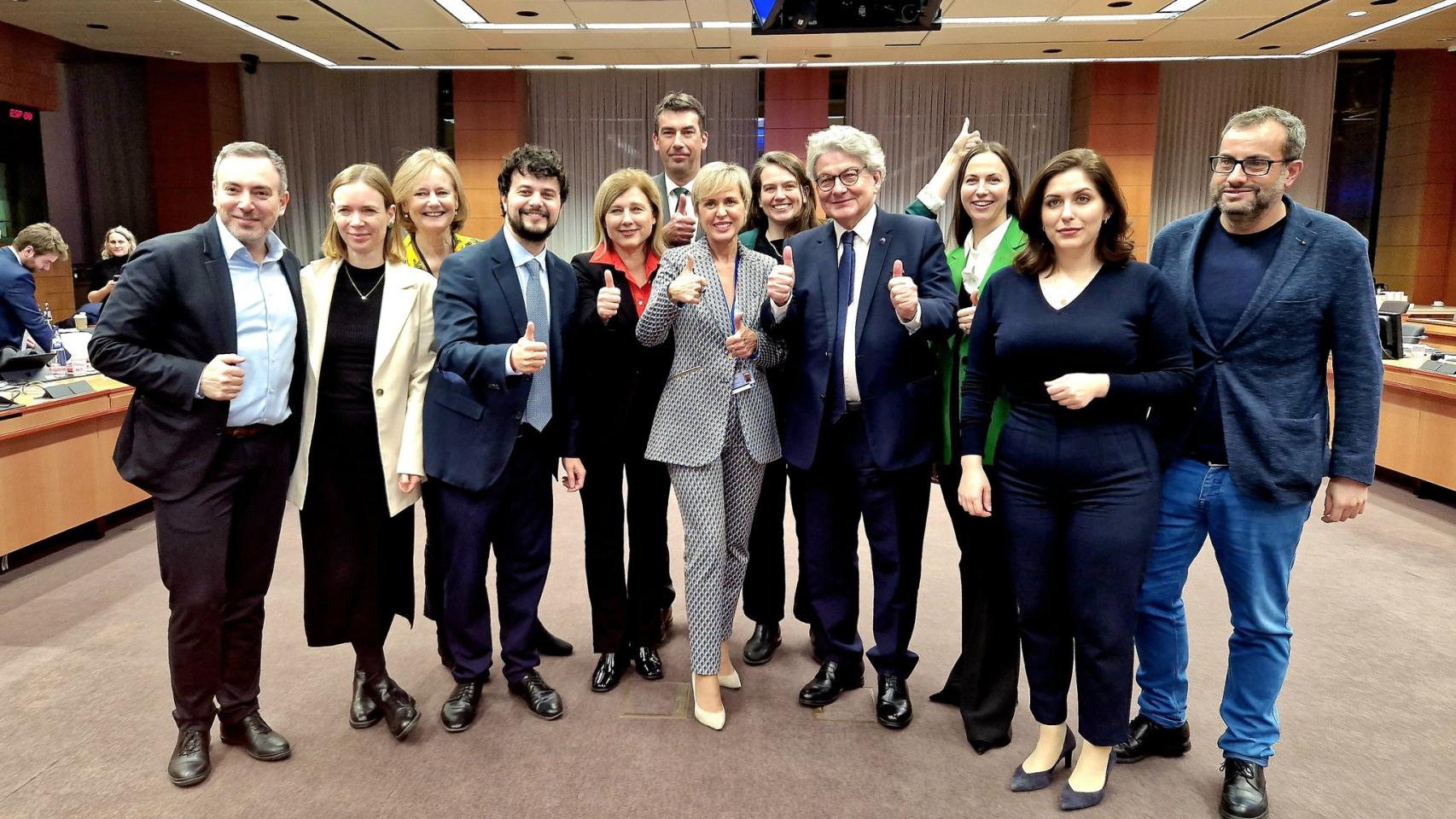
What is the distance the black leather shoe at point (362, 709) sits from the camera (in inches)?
100

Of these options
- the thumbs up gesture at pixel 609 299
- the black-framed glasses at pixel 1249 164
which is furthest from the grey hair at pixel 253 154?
the black-framed glasses at pixel 1249 164

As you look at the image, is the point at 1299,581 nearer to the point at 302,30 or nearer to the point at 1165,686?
the point at 1165,686

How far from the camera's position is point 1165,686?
234cm

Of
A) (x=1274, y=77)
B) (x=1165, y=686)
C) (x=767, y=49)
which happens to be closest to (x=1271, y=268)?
(x=1165, y=686)

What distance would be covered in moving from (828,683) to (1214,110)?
1064 cm

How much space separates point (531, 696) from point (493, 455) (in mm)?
796

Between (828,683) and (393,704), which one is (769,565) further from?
(393,704)

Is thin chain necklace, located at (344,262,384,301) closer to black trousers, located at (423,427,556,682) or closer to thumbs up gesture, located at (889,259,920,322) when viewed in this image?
black trousers, located at (423,427,556,682)

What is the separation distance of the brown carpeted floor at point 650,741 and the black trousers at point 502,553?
0.22 meters

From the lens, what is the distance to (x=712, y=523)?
2498 millimetres

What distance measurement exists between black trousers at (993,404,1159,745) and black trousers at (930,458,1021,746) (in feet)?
0.62

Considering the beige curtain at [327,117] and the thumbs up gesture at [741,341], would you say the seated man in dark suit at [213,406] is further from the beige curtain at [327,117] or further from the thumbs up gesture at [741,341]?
the beige curtain at [327,117]

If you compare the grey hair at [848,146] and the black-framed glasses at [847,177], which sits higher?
the grey hair at [848,146]

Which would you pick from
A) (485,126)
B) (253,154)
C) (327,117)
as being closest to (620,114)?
(485,126)
